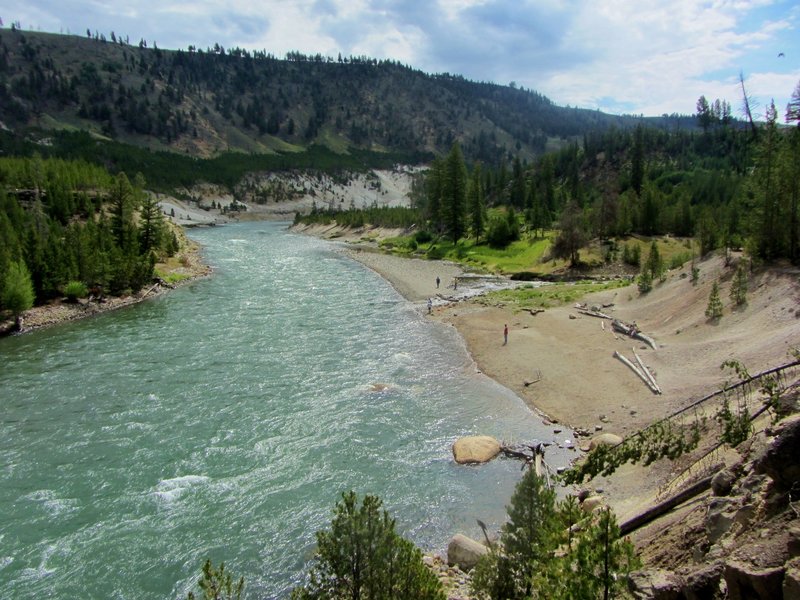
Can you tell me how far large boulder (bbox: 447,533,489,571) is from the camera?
17297mm

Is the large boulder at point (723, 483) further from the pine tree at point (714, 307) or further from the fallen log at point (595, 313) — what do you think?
the fallen log at point (595, 313)

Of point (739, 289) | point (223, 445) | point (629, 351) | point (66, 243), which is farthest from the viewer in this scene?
point (66, 243)

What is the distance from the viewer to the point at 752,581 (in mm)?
7793

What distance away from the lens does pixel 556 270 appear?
76250 mm

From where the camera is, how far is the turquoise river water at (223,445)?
1858 centimetres

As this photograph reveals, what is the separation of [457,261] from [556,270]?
22813mm

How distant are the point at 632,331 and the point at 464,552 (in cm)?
2826

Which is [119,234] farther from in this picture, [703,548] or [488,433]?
[703,548]

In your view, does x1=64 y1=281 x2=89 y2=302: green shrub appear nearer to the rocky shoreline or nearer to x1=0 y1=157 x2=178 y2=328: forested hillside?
x1=0 y1=157 x2=178 y2=328: forested hillside

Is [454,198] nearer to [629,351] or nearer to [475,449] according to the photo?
[629,351]

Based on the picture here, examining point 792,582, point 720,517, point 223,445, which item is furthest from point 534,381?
point 792,582

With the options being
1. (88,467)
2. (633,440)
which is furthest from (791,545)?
(88,467)

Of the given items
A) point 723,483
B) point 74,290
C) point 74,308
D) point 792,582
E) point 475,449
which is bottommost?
point 475,449

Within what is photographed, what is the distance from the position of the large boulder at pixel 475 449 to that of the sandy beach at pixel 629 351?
4.91 m
